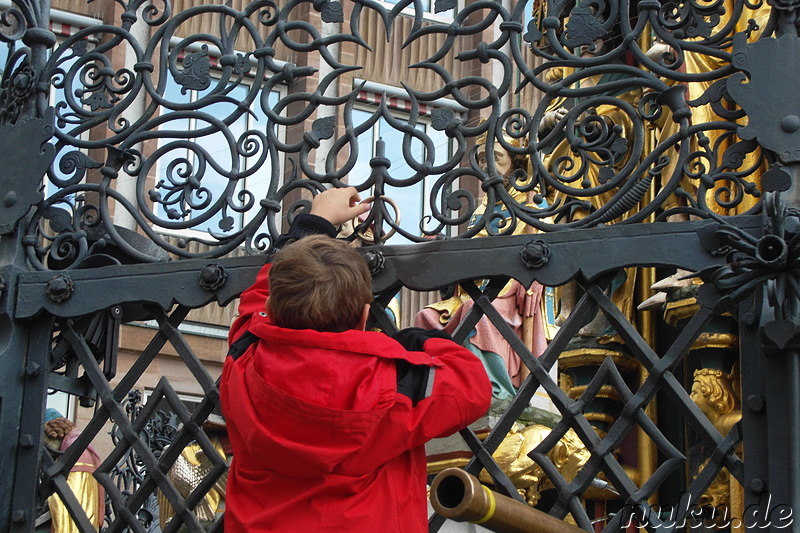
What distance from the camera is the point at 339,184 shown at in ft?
16.5

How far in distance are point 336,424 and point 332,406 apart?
56 mm

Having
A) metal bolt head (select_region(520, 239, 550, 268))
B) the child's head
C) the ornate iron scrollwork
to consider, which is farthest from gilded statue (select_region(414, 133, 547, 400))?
the child's head

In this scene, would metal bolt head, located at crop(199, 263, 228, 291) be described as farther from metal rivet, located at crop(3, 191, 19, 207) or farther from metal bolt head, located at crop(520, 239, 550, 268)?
metal bolt head, located at crop(520, 239, 550, 268)

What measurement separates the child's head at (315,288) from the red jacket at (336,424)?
6cm

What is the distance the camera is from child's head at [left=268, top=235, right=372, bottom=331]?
12.9ft

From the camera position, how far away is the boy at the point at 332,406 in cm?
387

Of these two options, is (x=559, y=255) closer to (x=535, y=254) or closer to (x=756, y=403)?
(x=535, y=254)

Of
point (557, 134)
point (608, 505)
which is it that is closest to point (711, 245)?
point (557, 134)

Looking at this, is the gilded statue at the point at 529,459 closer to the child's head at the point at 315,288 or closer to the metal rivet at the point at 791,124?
the metal rivet at the point at 791,124

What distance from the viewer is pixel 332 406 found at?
387 centimetres

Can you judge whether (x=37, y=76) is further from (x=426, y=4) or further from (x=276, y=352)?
(x=426, y=4)

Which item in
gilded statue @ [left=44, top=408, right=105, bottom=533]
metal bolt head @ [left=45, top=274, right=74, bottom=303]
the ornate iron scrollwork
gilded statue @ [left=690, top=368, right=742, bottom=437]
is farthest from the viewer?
gilded statue @ [left=44, top=408, right=105, bottom=533]

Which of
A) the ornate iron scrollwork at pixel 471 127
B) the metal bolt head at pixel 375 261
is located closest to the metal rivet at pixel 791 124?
the ornate iron scrollwork at pixel 471 127

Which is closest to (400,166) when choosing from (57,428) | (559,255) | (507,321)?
(57,428)
